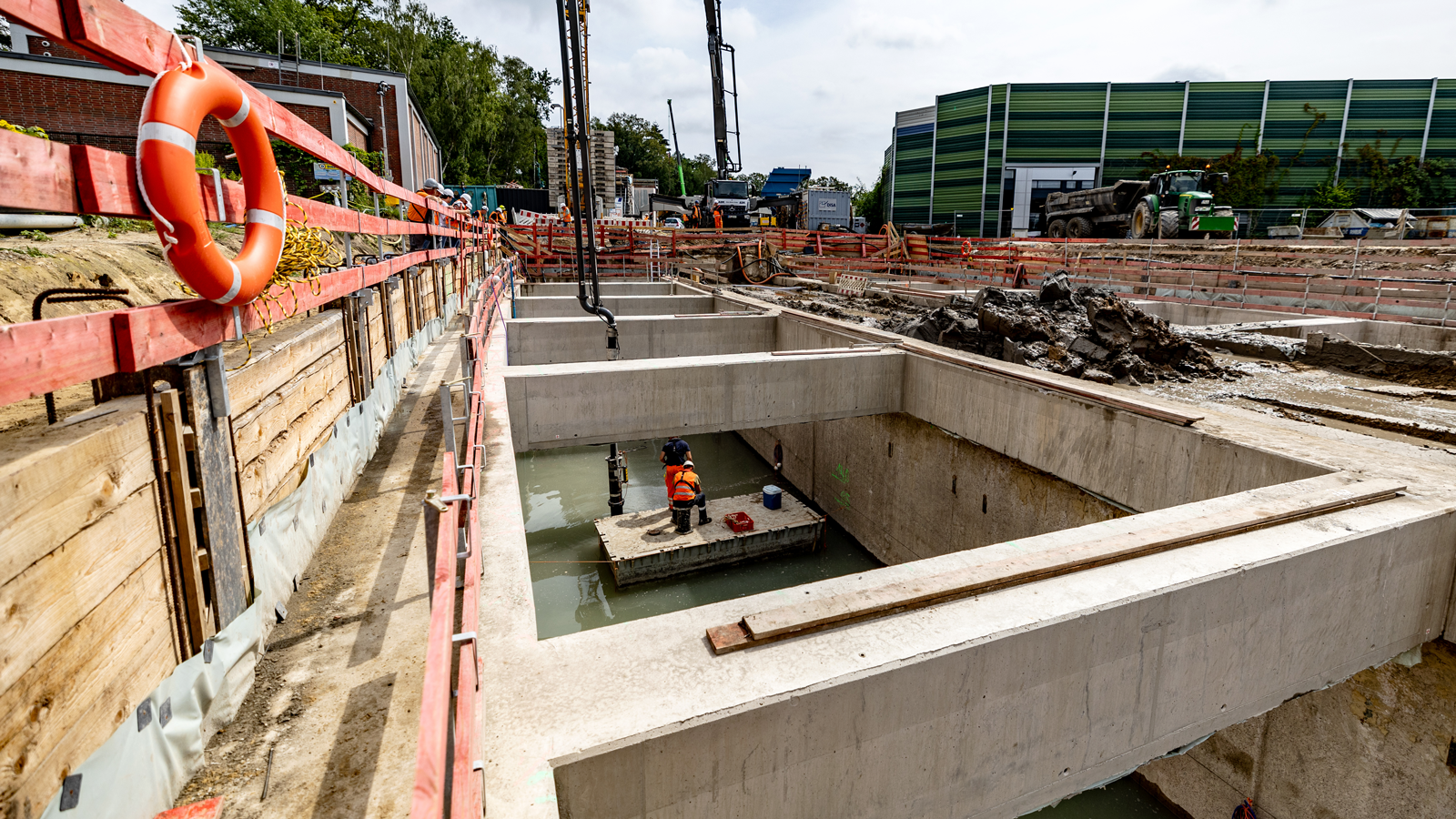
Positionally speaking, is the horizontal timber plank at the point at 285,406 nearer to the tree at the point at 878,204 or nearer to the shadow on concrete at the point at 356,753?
the shadow on concrete at the point at 356,753

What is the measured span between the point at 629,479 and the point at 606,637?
12785 millimetres

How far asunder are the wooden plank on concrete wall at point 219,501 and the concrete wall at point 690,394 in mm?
4883

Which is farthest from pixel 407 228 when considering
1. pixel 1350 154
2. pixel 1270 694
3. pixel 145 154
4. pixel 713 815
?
pixel 1350 154

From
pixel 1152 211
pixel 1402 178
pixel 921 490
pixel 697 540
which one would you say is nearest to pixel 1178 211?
pixel 1152 211

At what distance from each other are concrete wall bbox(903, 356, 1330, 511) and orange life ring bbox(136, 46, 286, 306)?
714cm

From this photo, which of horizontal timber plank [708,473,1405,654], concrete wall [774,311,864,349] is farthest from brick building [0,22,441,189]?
horizontal timber plank [708,473,1405,654]

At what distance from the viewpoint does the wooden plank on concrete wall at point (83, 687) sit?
186cm

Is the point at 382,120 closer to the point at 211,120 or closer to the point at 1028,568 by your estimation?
the point at 211,120

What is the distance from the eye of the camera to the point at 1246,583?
392 centimetres

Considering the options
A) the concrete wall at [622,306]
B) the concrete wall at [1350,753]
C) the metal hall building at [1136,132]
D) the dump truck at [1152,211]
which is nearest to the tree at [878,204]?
the metal hall building at [1136,132]

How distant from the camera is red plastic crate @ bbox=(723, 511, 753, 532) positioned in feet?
37.4

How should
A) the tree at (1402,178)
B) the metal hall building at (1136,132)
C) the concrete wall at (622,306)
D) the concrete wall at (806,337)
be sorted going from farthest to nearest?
1. the metal hall building at (1136,132)
2. the tree at (1402,178)
3. the concrete wall at (622,306)
4. the concrete wall at (806,337)

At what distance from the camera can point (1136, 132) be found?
150 ft

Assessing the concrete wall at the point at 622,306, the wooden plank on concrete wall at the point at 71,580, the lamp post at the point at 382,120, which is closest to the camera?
the wooden plank on concrete wall at the point at 71,580
